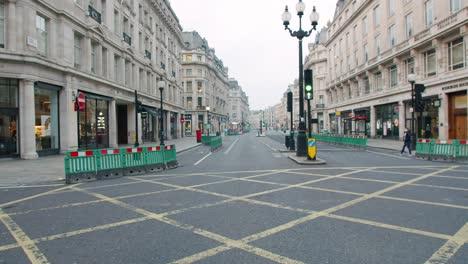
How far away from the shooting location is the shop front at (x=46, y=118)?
16.8 m

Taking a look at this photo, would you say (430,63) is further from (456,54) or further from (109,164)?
(109,164)

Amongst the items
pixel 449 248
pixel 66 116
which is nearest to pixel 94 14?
pixel 66 116

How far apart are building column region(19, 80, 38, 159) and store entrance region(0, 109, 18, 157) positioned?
0.39 m

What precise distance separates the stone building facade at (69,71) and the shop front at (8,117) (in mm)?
42

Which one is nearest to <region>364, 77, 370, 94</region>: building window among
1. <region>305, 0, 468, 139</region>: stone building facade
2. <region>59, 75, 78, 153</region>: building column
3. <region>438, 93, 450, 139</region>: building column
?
<region>305, 0, 468, 139</region>: stone building facade

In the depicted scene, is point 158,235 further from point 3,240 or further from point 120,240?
point 3,240

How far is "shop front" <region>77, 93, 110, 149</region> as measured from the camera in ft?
67.7

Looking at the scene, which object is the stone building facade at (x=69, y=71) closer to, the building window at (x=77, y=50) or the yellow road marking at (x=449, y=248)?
the building window at (x=77, y=50)

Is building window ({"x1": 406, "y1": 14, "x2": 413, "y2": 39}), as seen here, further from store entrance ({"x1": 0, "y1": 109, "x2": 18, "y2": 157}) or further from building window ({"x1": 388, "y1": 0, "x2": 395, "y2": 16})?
store entrance ({"x1": 0, "y1": 109, "x2": 18, "y2": 157})

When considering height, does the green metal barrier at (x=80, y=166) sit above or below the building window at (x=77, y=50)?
below

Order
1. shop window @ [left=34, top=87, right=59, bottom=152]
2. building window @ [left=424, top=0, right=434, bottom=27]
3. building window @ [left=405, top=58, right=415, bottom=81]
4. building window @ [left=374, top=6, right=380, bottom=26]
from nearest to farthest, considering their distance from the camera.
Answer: shop window @ [left=34, top=87, right=59, bottom=152], building window @ [left=424, top=0, right=434, bottom=27], building window @ [left=405, top=58, right=415, bottom=81], building window @ [left=374, top=6, right=380, bottom=26]

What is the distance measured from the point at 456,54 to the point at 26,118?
3021 cm

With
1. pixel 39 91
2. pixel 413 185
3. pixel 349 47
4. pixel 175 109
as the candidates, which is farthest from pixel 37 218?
pixel 349 47

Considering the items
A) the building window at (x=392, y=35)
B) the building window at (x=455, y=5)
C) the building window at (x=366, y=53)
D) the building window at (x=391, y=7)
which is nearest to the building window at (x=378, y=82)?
the building window at (x=366, y=53)
